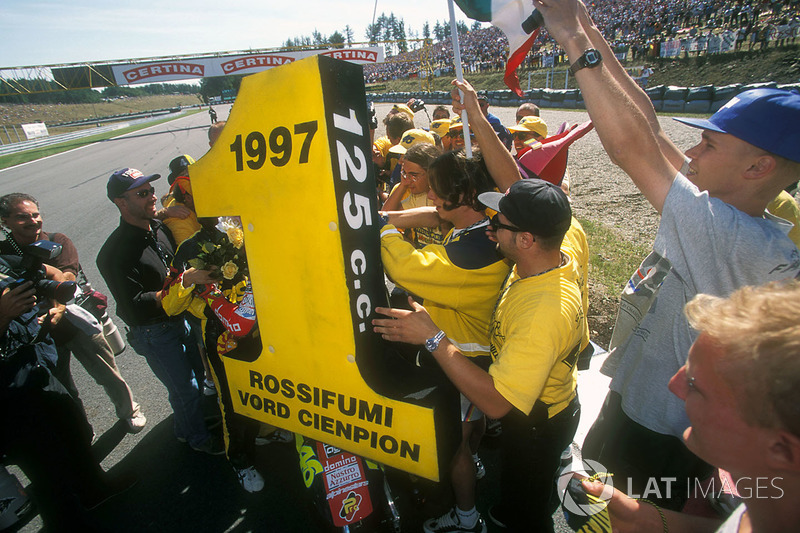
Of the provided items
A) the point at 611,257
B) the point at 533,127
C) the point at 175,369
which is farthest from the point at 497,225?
the point at 611,257

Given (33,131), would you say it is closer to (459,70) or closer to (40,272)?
(40,272)

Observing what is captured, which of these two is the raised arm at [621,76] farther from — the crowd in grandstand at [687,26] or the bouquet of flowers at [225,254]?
the crowd in grandstand at [687,26]

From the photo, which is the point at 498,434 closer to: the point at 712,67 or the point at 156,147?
the point at 156,147

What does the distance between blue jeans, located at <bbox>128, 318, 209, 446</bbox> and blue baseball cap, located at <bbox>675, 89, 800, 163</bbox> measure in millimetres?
3230

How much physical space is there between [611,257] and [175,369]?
5207 millimetres

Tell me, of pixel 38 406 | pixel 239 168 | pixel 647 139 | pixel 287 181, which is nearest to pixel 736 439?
pixel 647 139

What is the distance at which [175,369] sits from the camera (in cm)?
293

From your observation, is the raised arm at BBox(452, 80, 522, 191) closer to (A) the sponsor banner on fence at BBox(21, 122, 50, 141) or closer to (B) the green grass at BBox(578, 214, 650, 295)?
(B) the green grass at BBox(578, 214, 650, 295)

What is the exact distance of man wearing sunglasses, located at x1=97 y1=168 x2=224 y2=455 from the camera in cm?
271

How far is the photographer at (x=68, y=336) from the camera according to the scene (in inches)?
119

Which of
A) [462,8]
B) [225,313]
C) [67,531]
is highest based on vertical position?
[462,8]

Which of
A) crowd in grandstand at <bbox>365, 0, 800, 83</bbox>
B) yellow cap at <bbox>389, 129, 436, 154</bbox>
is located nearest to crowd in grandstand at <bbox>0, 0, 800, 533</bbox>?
yellow cap at <bbox>389, 129, 436, 154</bbox>

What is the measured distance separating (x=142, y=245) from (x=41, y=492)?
61.5 inches

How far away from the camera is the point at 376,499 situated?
2033 millimetres
